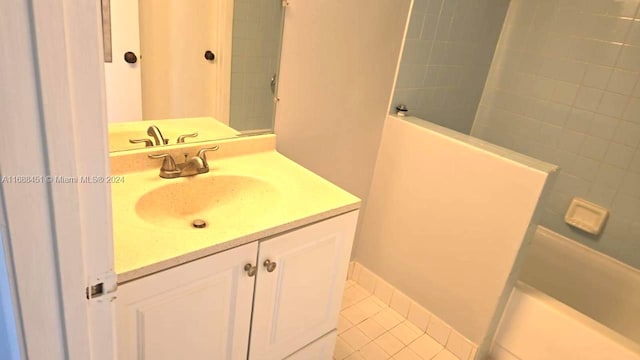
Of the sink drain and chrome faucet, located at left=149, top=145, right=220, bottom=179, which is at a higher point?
chrome faucet, located at left=149, top=145, right=220, bottom=179

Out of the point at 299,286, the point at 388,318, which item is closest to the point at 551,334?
the point at 388,318

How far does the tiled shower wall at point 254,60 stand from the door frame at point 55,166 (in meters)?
0.97

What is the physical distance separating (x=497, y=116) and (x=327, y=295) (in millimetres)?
1676

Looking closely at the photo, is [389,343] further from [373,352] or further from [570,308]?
[570,308]

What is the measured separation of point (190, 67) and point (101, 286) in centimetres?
92

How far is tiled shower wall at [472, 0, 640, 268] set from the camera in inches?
78.0

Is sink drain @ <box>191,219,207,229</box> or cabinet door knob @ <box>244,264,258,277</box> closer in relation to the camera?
cabinet door knob @ <box>244,264,258,277</box>

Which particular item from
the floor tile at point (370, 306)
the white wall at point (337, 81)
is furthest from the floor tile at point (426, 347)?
the white wall at point (337, 81)

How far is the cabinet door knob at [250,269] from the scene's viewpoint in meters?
1.04

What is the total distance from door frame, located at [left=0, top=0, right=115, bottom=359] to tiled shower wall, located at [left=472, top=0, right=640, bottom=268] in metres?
2.31

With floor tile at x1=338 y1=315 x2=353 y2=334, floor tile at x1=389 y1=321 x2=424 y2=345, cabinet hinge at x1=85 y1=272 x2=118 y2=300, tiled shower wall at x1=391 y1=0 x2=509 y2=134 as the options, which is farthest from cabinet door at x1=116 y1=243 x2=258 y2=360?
tiled shower wall at x1=391 y1=0 x2=509 y2=134

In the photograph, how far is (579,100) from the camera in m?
2.12

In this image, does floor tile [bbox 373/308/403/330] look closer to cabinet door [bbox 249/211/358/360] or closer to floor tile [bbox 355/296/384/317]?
floor tile [bbox 355/296/384/317]

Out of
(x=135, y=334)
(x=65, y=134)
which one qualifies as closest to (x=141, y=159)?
(x=135, y=334)
